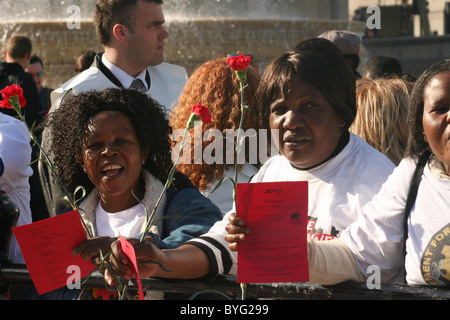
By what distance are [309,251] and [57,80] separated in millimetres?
6372

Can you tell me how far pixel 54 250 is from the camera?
78.4 inches

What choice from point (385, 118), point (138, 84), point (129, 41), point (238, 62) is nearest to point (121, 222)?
point (238, 62)

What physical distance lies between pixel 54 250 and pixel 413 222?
0.97 metres

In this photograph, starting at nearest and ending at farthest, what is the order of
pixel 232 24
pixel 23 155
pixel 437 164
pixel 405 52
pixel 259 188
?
pixel 259 188 < pixel 437 164 < pixel 23 155 < pixel 232 24 < pixel 405 52

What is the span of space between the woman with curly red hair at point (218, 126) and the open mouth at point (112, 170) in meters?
0.76

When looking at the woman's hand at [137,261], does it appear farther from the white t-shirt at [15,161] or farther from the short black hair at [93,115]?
the white t-shirt at [15,161]

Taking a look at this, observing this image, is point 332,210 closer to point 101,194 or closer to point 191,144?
point 101,194

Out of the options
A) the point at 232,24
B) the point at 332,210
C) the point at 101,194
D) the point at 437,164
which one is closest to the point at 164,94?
the point at 101,194

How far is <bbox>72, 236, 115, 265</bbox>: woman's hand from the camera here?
200cm

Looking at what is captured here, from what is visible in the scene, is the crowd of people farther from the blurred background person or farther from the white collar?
the white collar

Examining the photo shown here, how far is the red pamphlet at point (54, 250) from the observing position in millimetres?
1963

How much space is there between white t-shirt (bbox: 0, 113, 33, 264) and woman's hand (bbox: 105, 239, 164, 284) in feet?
4.81

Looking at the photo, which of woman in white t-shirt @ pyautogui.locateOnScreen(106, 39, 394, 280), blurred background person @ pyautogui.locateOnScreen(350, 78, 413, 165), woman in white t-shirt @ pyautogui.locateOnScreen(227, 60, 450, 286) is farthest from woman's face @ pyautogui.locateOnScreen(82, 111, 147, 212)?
blurred background person @ pyautogui.locateOnScreen(350, 78, 413, 165)

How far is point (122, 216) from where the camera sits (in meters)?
2.64
